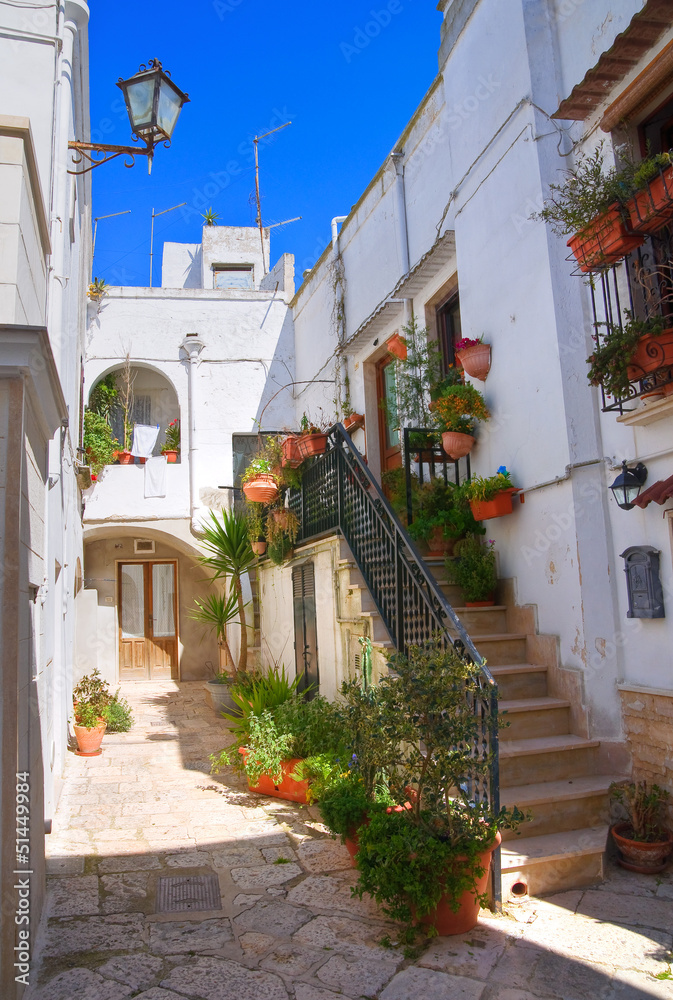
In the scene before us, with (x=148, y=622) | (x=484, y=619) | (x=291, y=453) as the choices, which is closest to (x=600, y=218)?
(x=484, y=619)

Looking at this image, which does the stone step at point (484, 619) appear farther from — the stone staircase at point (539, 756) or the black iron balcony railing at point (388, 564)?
the black iron balcony railing at point (388, 564)

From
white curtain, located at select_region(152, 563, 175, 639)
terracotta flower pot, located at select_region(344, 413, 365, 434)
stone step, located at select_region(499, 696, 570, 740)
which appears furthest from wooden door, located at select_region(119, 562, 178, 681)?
stone step, located at select_region(499, 696, 570, 740)

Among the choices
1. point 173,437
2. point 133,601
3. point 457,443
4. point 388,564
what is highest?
point 173,437

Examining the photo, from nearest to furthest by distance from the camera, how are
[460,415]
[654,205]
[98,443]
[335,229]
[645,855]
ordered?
[645,855] → [654,205] → [460,415] → [335,229] → [98,443]

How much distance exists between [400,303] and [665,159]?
4667 millimetres

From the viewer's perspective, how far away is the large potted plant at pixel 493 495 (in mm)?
5734

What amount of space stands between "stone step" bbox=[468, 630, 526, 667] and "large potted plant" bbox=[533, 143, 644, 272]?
2.69m

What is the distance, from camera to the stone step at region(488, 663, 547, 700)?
5105 mm

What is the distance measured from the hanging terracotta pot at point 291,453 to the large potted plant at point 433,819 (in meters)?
4.27

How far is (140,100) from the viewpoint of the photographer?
17.0ft

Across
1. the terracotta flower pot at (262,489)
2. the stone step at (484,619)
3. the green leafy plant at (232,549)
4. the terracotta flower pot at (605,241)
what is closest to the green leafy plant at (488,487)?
the stone step at (484,619)

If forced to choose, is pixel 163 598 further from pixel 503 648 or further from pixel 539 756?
pixel 539 756

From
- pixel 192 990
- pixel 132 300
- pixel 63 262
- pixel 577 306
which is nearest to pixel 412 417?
pixel 577 306

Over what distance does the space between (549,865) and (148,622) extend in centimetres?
1179
